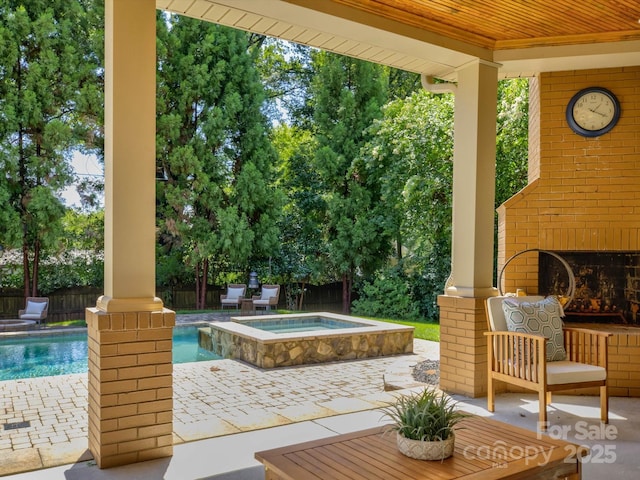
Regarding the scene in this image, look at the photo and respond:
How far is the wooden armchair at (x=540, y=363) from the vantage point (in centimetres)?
375

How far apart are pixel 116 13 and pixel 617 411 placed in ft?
15.0

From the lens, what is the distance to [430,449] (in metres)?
2.26

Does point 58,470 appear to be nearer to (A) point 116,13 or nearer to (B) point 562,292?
(A) point 116,13

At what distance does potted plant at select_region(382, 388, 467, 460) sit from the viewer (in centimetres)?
227

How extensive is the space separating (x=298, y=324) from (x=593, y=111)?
19.3 feet

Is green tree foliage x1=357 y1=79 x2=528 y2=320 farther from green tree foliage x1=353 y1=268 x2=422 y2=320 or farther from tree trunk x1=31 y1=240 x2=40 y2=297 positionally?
tree trunk x1=31 y1=240 x2=40 y2=297

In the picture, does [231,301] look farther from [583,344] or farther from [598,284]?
[583,344]

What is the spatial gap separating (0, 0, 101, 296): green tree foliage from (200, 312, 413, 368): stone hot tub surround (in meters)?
6.33

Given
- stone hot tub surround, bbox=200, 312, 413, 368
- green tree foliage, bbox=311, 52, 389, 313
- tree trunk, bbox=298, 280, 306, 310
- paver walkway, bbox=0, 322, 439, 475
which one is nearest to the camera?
paver walkway, bbox=0, 322, 439, 475

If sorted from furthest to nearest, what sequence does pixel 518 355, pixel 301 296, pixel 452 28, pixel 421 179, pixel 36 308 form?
pixel 301 296 → pixel 36 308 → pixel 421 179 → pixel 452 28 → pixel 518 355

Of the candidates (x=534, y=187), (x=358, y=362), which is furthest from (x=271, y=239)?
(x=534, y=187)

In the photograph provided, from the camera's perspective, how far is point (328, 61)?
15.5 m

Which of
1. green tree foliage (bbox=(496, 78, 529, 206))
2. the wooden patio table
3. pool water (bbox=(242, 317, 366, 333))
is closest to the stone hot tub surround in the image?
pool water (bbox=(242, 317, 366, 333))

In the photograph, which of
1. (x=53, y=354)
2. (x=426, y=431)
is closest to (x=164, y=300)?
(x=53, y=354)
